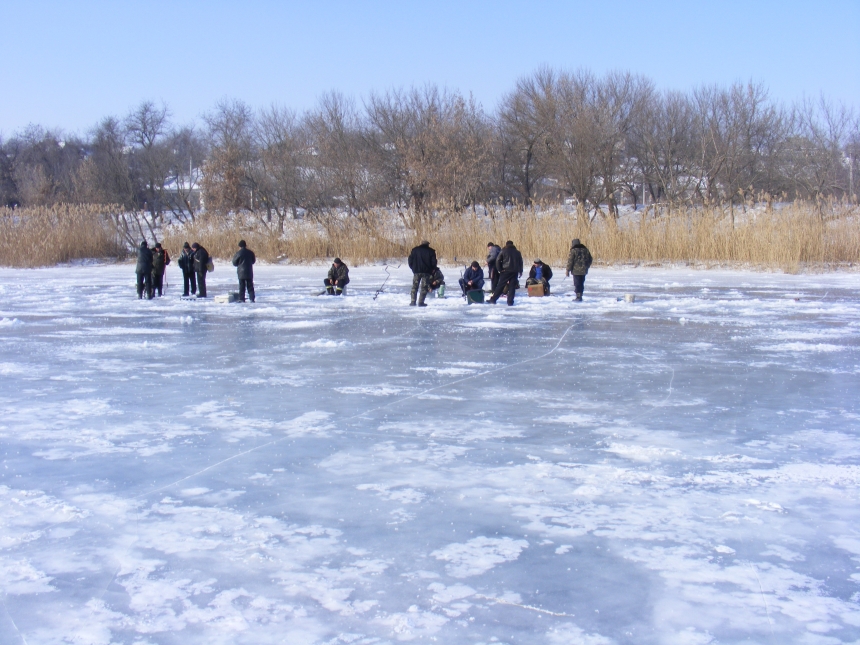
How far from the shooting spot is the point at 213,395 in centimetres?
635

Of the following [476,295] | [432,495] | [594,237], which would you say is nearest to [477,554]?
[432,495]

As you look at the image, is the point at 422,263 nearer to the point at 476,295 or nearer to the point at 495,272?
the point at 476,295

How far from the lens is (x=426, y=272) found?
45.3ft

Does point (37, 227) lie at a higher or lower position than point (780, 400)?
higher

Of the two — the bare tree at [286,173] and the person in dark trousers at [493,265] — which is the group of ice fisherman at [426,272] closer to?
the person in dark trousers at [493,265]

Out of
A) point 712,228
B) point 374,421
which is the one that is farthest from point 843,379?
point 712,228

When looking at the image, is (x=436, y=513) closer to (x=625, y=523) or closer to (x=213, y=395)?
(x=625, y=523)

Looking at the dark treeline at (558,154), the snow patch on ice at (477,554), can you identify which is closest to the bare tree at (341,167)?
the dark treeline at (558,154)

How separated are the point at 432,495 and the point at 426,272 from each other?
1005 cm

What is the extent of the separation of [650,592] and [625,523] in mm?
655

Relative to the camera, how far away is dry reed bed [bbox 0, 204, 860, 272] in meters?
21.2

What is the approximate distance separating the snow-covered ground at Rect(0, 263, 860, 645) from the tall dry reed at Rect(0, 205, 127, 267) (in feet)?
68.8

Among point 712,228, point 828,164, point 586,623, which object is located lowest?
point 586,623

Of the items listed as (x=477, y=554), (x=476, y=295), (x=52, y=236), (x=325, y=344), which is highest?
(x=52, y=236)
